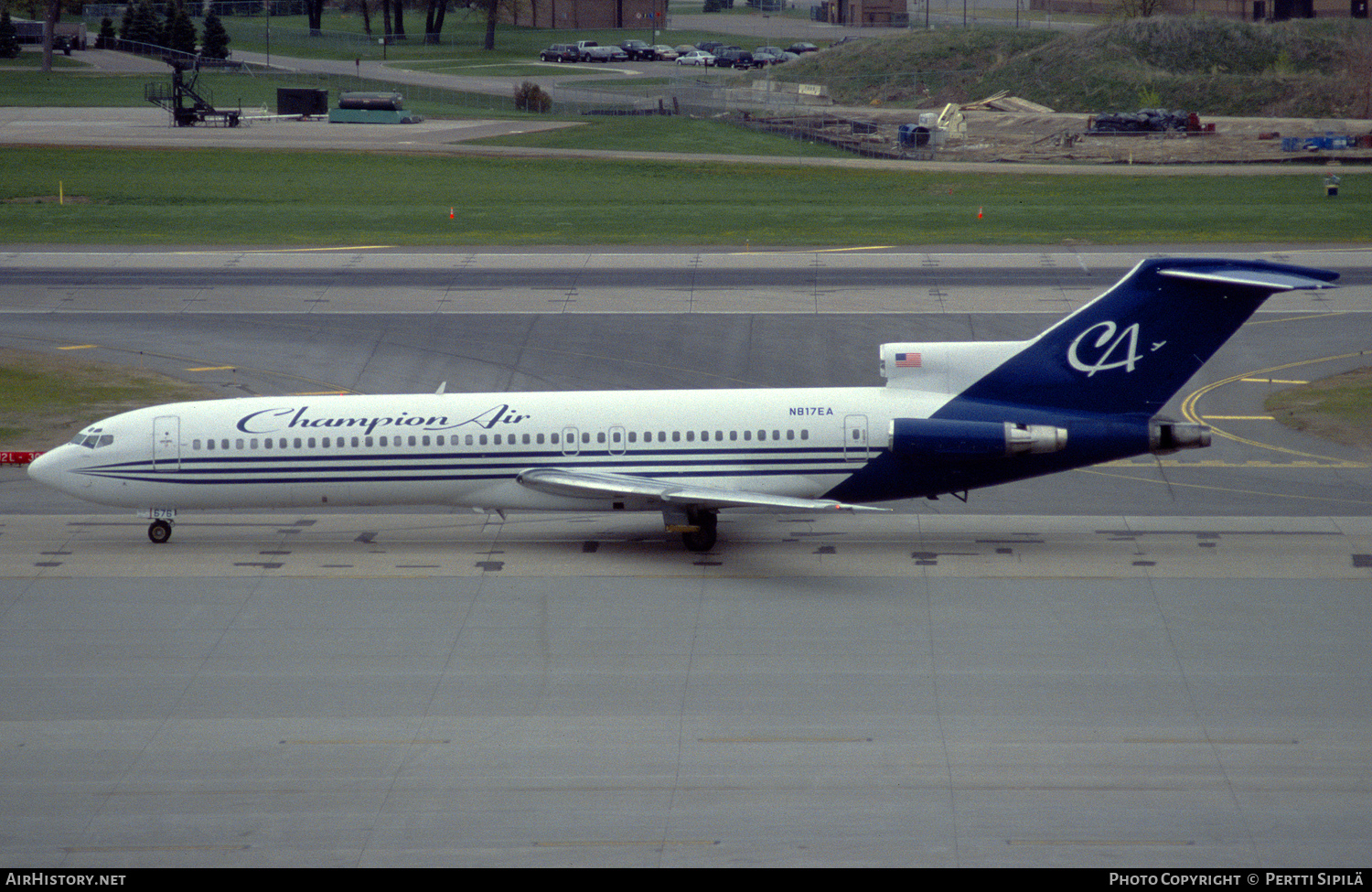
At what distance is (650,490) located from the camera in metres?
30.9

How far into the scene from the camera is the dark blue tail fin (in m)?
30.8

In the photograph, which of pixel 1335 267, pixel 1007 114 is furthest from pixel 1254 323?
pixel 1007 114

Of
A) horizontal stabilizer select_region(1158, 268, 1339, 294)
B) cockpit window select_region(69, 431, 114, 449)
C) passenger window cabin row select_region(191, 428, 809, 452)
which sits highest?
horizontal stabilizer select_region(1158, 268, 1339, 294)

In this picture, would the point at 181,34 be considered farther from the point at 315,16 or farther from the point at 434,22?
the point at 434,22

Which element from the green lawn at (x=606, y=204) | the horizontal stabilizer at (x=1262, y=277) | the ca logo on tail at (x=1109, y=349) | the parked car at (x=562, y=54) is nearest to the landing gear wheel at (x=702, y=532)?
the ca logo on tail at (x=1109, y=349)

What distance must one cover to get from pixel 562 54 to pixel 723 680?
132370 millimetres

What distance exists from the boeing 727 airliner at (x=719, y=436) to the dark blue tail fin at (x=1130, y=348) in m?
0.04

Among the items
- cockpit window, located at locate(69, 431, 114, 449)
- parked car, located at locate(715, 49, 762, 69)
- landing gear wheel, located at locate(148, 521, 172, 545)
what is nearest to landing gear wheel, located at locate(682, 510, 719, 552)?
landing gear wheel, located at locate(148, 521, 172, 545)

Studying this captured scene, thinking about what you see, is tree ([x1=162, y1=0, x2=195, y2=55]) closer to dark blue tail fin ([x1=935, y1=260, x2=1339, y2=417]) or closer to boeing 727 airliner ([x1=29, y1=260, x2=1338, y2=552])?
boeing 727 airliner ([x1=29, y1=260, x2=1338, y2=552])

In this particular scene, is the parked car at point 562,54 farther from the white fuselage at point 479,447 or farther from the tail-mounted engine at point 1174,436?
the tail-mounted engine at point 1174,436

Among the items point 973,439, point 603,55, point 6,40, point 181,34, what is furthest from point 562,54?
point 973,439

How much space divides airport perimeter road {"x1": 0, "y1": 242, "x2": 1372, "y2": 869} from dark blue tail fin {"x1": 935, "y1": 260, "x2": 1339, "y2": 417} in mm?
3506

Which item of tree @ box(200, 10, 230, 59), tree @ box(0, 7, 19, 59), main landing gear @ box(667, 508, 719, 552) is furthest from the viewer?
tree @ box(200, 10, 230, 59)

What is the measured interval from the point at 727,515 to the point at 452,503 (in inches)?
265
